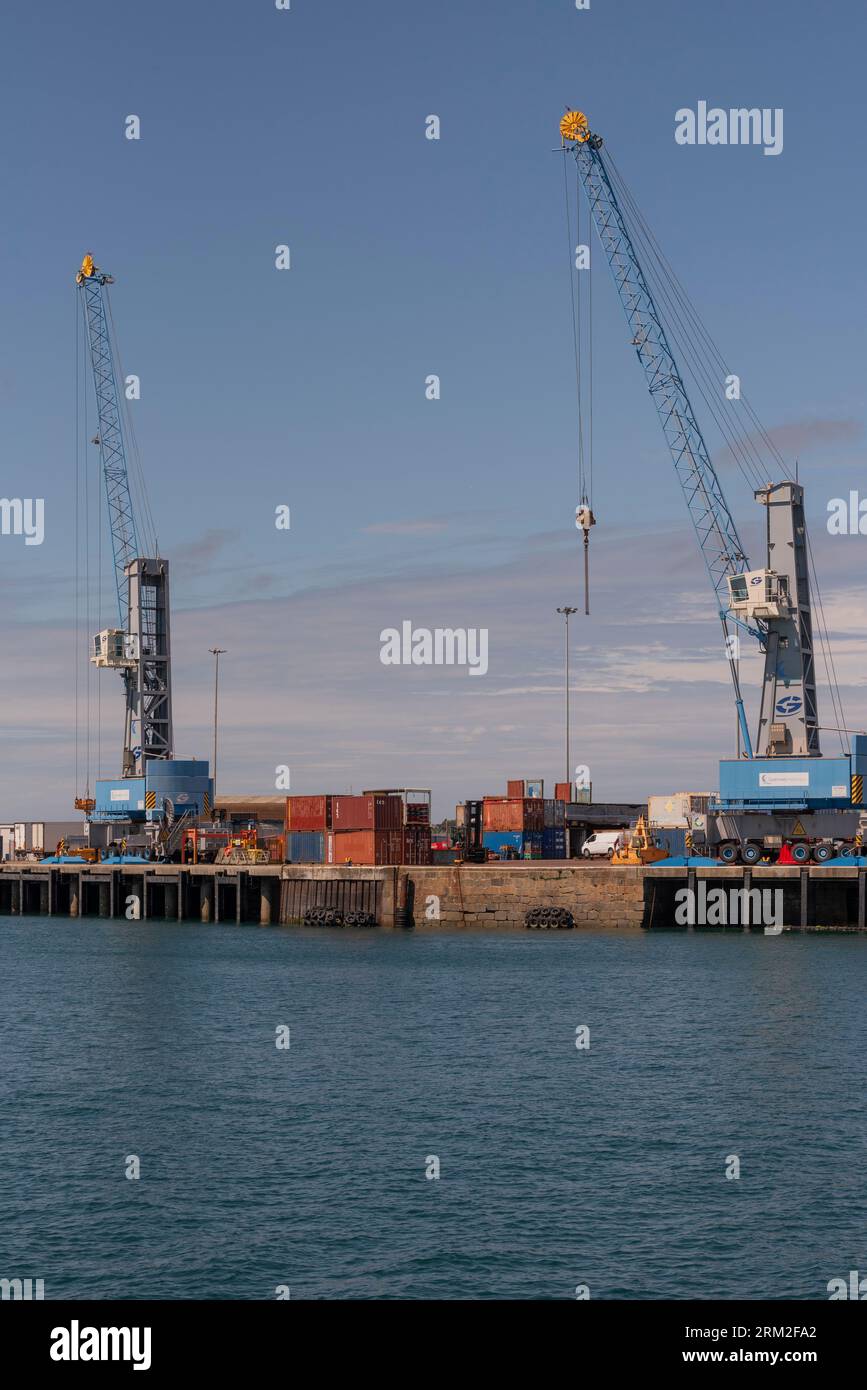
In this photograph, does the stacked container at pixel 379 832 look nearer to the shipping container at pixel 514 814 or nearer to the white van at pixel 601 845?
the shipping container at pixel 514 814

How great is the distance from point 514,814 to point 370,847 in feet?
64.4

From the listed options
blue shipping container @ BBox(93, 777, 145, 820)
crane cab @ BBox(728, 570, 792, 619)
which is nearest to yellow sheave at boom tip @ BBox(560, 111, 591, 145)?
crane cab @ BBox(728, 570, 792, 619)

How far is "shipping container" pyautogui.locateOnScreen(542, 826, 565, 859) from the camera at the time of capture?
123 metres

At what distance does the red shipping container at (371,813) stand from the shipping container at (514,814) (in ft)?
53.7

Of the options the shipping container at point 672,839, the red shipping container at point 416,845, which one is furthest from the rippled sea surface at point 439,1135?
the shipping container at point 672,839

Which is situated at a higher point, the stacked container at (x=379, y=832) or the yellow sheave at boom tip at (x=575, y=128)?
the yellow sheave at boom tip at (x=575, y=128)

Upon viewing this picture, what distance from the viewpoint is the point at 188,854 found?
415 feet

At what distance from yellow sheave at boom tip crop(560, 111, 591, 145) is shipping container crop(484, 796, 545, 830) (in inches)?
2226

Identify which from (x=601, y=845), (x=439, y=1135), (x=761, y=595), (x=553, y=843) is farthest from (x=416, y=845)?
(x=439, y=1135)

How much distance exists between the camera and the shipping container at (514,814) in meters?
121

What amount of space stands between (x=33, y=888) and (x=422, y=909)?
57.8 metres

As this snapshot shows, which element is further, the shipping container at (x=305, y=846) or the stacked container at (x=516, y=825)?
the stacked container at (x=516, y=825)
